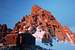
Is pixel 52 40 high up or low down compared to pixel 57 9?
down

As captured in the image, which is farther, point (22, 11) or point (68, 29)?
point (22, 11)

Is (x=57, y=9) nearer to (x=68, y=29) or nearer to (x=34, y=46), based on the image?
(x=68, y=29)

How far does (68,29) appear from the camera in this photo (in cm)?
623

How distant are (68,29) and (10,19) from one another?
54.6 inches

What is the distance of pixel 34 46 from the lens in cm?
639

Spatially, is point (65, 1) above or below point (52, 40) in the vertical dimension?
above

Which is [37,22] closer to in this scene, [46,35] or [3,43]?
[46,35]

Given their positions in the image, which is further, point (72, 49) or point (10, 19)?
point (10, 19)

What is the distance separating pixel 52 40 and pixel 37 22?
0.53 m

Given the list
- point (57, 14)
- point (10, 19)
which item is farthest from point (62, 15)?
point (10, 19)

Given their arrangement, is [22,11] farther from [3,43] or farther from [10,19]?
[3,43]

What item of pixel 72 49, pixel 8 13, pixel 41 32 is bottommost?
pixel 72 49

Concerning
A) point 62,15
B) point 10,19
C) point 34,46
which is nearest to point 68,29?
point 62,15

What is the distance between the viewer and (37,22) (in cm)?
643
